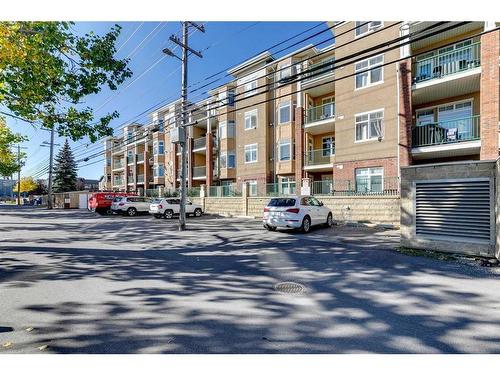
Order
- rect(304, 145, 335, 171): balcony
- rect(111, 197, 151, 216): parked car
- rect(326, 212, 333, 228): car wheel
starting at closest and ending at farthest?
rect(326, 212, 333, 228): car wheel
rect(304, 145, 335, 171): balcony
rect(111, 197, 151, 216): parked car

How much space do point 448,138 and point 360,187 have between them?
5035 mm

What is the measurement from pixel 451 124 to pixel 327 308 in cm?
1504

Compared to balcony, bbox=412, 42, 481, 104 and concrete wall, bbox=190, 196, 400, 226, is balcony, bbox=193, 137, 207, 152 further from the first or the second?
balcony, bbox=412, 42, 481, 104

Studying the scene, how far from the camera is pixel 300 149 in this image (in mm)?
21516

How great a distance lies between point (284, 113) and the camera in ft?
76.5

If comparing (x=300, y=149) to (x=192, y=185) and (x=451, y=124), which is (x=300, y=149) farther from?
(x=192, y=185)

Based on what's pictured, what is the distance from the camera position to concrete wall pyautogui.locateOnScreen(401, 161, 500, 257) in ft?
23.7

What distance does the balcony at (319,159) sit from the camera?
20.5 m

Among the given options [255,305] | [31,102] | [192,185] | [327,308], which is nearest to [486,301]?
[327,308]

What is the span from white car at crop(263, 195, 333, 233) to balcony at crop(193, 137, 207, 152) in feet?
63.4

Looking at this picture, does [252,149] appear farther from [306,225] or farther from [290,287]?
[290,287]

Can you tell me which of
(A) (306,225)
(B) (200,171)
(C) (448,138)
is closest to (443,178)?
(A) (306,225)

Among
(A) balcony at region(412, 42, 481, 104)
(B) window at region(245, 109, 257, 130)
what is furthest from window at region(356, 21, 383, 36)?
(B) window at region(245, 109, 257, 130)

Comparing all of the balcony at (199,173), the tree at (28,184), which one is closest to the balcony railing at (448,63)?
the balcony at (199,173)
